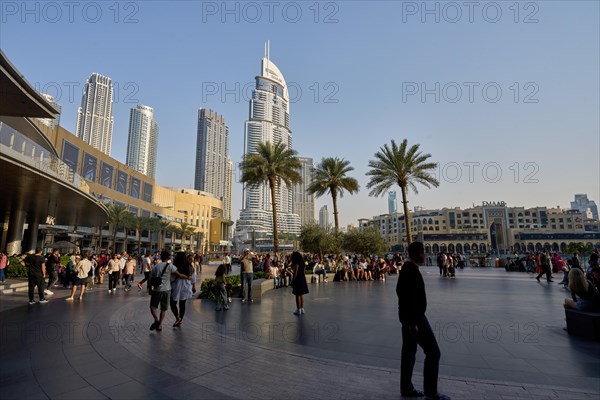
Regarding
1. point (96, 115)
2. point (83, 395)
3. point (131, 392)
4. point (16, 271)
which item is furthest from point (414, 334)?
point (96, 115)

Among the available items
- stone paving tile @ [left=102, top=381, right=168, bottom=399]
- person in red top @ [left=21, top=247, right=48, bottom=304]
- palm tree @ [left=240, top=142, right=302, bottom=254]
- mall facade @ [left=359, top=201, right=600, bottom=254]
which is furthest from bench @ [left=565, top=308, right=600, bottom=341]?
mall facade @ [left=359, top=201, right=600, bottom=254]

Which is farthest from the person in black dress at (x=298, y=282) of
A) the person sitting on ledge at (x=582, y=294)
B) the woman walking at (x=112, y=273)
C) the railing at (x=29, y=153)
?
the railing at (x=29, y=153)

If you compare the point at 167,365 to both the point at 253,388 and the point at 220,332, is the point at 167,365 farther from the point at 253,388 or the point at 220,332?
the point at 220,332

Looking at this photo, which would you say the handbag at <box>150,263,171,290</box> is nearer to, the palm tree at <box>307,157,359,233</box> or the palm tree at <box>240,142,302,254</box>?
the palm tree at <box>240,142,302,254</box>

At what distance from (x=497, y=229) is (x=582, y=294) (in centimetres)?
14190

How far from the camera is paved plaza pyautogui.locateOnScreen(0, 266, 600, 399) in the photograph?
382cm

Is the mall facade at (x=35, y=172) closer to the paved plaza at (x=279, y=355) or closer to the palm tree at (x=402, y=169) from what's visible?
the paved plaza at (x=279, y=355)

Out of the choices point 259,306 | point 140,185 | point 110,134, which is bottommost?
point 259,306

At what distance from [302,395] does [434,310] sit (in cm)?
685

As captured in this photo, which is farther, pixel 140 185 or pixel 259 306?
pixel 140 185

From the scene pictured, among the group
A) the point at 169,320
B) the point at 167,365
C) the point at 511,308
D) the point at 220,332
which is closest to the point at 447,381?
the point at 167,365

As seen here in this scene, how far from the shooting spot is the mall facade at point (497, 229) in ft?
392

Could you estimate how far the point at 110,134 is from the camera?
197750 millimetres

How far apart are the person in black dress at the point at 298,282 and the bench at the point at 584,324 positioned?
570 cm
